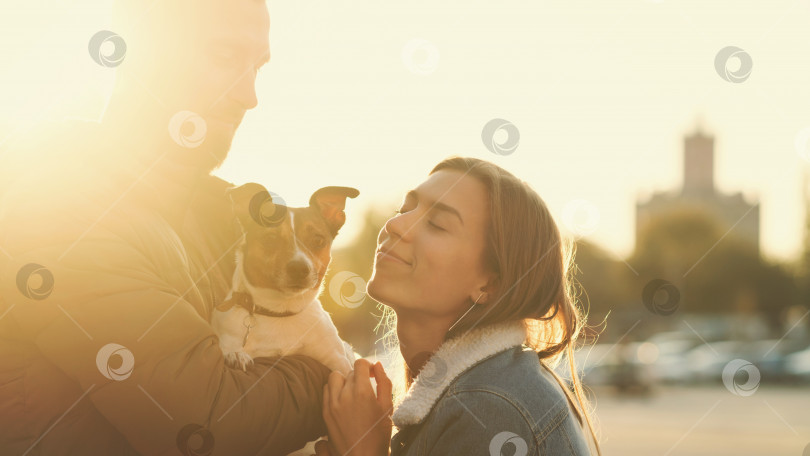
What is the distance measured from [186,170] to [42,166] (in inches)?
24.7

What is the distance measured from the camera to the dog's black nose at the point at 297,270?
4227 mm

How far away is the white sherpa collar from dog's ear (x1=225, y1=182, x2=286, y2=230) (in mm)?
1259

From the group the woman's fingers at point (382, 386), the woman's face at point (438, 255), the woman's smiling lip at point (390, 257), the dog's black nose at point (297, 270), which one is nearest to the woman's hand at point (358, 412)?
the woman's fingers at point (382, 386)

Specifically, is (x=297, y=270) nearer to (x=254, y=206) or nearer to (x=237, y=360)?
(x=254, y=206)

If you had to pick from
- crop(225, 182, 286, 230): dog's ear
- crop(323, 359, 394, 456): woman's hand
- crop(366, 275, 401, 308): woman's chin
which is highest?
crop(225, 182, 286, 230): dog's ear

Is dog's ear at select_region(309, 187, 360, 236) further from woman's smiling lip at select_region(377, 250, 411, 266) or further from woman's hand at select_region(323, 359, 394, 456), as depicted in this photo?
woman's hand at select_region(323, 359, 394, 456)

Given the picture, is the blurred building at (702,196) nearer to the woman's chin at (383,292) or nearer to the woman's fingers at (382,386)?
the woman's chin at (383,292)

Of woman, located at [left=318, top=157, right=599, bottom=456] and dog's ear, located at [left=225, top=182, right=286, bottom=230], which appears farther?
dog's ear, located at [left=225, top=182, right=286, bottom=230]

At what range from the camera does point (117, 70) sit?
3064mm

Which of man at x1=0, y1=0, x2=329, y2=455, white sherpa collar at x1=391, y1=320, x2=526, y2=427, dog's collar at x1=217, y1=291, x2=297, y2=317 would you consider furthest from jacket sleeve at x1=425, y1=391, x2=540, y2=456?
dog's collar at x1=217, y1=291, x2=297, y2=317

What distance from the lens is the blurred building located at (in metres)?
92.5

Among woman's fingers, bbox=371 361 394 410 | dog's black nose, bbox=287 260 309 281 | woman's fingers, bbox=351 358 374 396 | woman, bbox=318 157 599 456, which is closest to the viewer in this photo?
woman, bbox=318 157 599 456

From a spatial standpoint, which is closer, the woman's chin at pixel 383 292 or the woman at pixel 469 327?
the woman at pixel 469 327

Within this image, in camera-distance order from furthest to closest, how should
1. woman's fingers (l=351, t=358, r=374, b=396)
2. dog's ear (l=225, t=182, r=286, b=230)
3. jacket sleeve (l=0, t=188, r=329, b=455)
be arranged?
1. dog's ear (l=225, t=182, r=286, b=230)
2. woman's fingers (l=351, t=358, r=374, b=396)
3. jacket sleeve (l=0, t=188, r=329, b=455)
